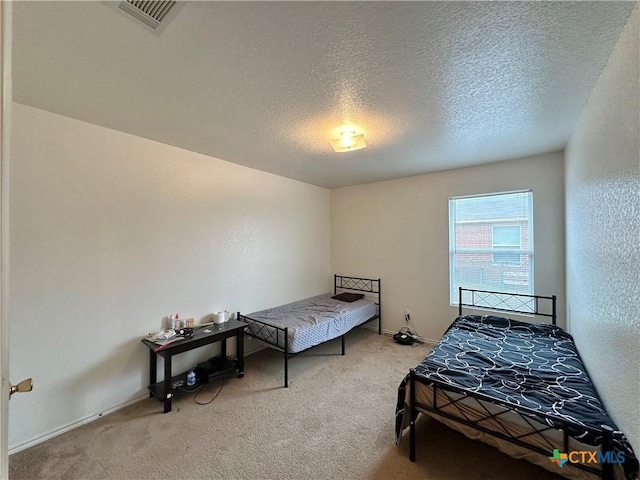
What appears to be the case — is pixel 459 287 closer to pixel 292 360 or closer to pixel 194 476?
pixel 292 360

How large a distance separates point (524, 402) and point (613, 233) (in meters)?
1.10

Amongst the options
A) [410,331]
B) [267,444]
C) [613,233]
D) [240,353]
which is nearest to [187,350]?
[240,353]

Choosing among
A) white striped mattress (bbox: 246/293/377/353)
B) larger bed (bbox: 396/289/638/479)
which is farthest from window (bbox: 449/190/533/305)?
white striped mattress (bbox: 246/293/377/353)

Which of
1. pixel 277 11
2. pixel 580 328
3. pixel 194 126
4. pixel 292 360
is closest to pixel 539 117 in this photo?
pixel 580 328

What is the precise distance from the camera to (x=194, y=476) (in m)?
1.66

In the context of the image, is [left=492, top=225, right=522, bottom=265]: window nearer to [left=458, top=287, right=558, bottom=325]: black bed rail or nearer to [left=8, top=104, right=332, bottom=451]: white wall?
[left=458, top=287, right=558, bottom=325]: black bed rail

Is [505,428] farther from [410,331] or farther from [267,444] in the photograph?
[410,331]

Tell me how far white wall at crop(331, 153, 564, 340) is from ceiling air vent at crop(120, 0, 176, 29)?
354cm

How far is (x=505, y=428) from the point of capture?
153cm

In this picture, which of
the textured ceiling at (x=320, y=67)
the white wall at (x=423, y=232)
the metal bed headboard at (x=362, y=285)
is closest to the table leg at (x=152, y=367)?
the textured ceiling at (x=320, y=67)

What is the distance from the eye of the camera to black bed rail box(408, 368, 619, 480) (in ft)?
4.16

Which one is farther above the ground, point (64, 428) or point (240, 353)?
point (240, 353)

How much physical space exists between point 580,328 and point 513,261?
1216mm

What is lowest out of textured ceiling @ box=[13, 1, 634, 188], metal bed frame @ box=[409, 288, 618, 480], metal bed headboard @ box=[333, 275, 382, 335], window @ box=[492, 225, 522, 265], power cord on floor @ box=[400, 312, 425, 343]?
power cord on floor @ box=[400, 312, 425, 343]
